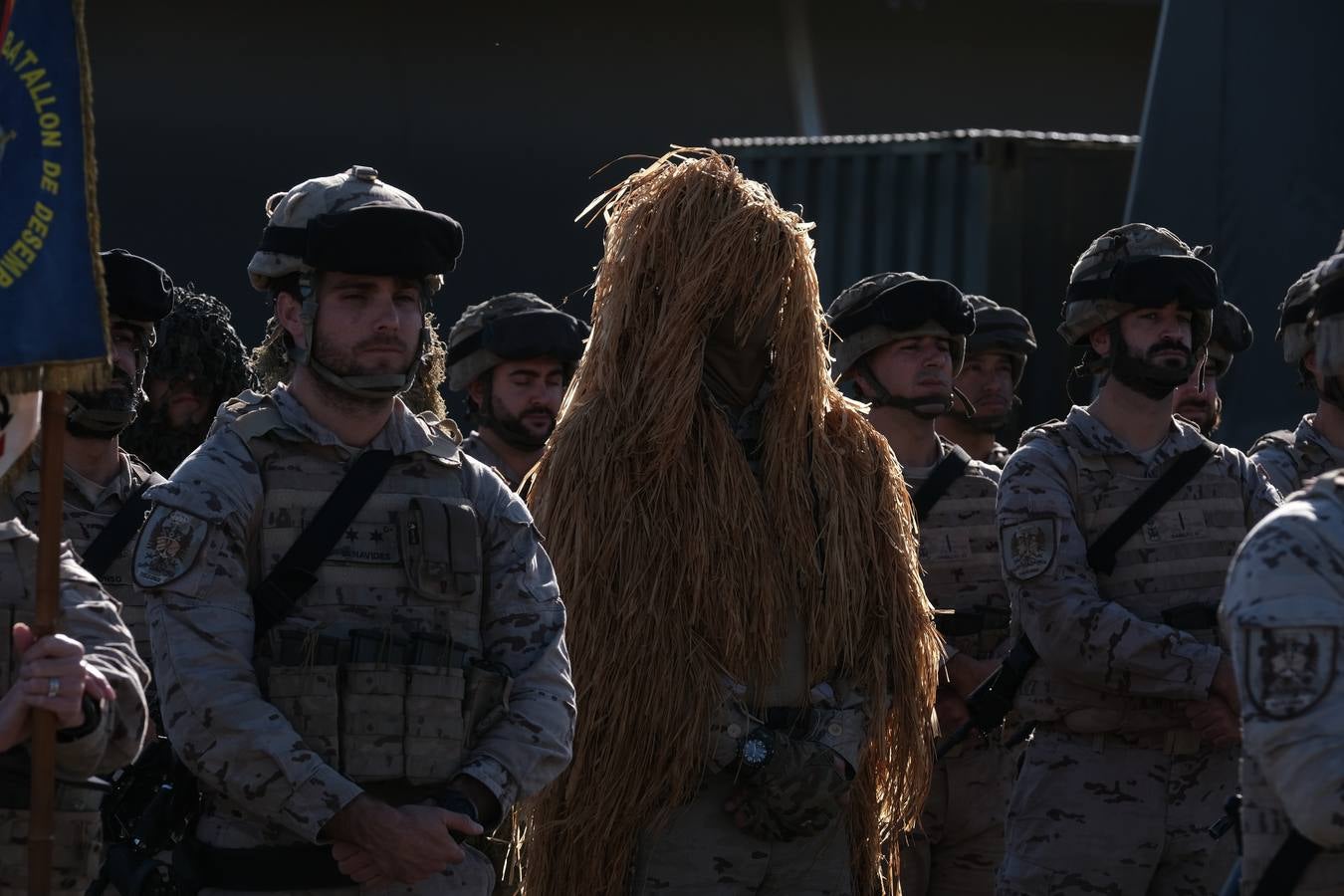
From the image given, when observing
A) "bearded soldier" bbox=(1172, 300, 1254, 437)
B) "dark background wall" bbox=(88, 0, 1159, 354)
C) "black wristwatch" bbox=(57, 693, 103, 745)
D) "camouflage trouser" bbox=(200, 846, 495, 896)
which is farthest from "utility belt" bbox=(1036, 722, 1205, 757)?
"dark background wall" bbox=(88, 0, 1159, 354)

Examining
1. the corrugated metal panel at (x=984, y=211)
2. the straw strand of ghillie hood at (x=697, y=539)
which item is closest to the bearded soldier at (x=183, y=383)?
the straw strand of ghillie hood at (x=697, y=539)

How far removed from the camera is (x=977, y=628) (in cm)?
688

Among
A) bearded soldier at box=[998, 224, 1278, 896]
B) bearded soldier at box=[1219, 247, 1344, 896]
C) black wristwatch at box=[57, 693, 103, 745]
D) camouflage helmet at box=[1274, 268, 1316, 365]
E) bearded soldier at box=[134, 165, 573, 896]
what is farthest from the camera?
camouflage helmet at box=[1274, 268, 1316, 365]

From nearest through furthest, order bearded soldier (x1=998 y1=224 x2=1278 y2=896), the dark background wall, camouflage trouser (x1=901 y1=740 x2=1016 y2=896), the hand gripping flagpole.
Result: 1. the hand gripping flagpole
2. bearded soldier (x1=998 y1=224 x2=1278 y2=896)
3. camouflage trouser (x1=901 y1=740 x2=1016 y2=896)
4. the dark background wall

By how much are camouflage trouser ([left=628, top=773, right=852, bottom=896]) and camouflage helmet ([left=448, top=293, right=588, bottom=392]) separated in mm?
3071

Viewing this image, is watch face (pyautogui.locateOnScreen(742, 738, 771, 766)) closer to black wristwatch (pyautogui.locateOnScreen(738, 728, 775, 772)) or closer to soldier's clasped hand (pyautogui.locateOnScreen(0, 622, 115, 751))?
black wristwatch (pyautogui.locateOnScreen(738, 728, 775, 772))

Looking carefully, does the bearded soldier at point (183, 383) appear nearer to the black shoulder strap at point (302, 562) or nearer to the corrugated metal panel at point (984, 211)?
the black shoulder strap at point (302, 562)

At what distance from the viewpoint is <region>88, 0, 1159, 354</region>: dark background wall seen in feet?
50.1

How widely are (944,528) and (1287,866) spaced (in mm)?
3369

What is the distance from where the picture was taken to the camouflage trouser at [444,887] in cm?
443

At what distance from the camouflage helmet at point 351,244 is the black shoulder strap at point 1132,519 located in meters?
2.04

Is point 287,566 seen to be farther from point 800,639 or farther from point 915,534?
point 915,534

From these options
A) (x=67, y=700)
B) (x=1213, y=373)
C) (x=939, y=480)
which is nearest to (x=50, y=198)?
(x=67, y=700)

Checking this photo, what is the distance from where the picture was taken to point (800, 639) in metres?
5.39
